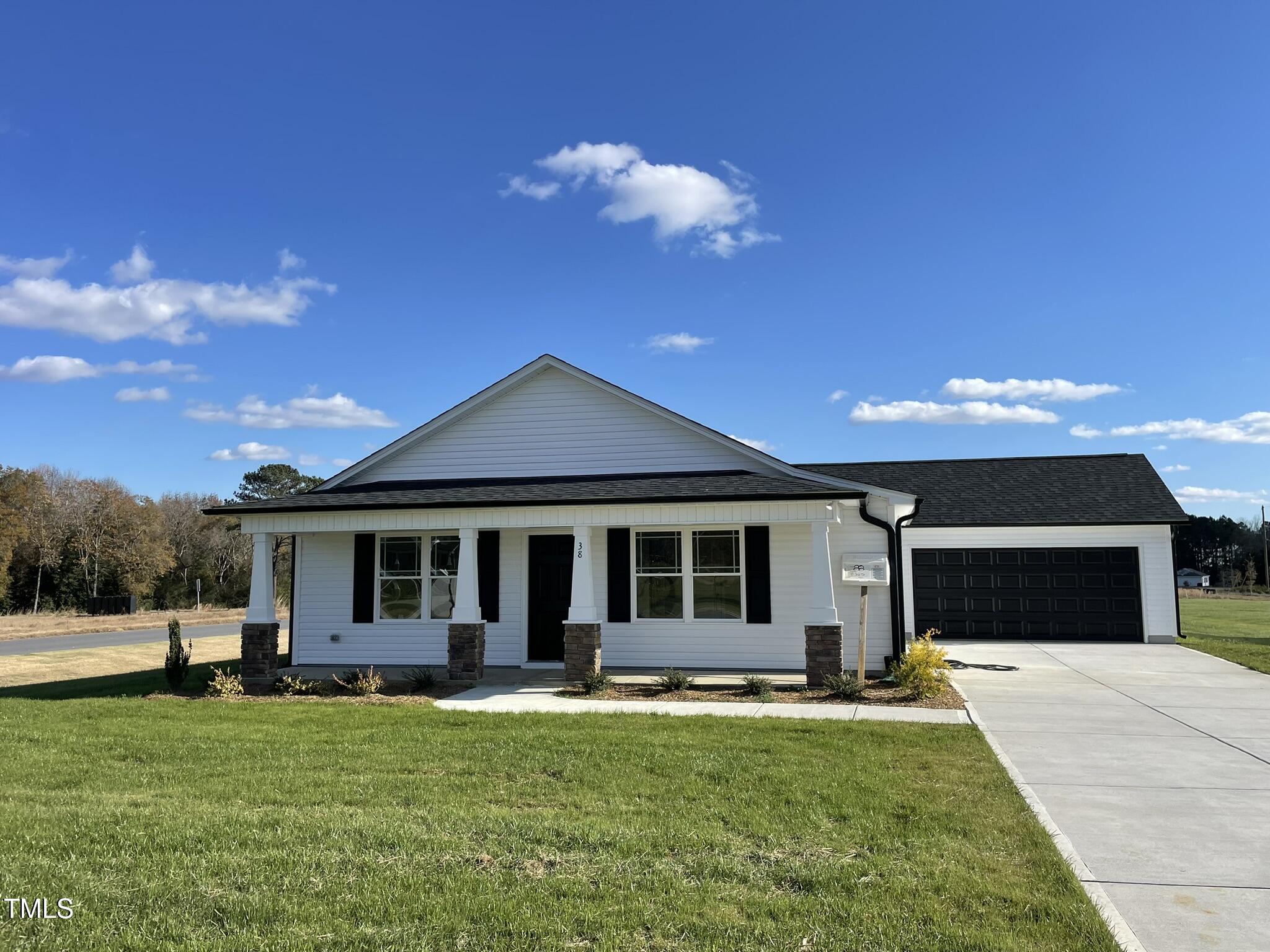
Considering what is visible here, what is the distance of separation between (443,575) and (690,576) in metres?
4.46

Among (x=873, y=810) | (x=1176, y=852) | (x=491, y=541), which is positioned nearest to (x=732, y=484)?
(x=491, y=541)

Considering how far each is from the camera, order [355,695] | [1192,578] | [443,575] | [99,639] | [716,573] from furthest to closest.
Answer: [1192,578] → [99,639] → [443,575] → [716,573] → [355,695]

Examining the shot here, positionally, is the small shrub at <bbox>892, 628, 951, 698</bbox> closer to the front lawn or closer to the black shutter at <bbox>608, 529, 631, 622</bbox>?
the front lawn

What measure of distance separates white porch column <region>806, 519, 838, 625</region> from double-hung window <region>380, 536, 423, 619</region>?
23.2 ft

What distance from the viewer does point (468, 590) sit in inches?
524

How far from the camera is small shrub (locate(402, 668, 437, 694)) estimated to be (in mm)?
12641

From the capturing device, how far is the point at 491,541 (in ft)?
49.8

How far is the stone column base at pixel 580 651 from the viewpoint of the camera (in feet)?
41.8

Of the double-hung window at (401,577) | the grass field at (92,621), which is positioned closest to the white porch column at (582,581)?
the double-hung window at (401,577)

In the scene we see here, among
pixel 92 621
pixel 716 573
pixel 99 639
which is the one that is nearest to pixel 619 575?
pixel 716 573

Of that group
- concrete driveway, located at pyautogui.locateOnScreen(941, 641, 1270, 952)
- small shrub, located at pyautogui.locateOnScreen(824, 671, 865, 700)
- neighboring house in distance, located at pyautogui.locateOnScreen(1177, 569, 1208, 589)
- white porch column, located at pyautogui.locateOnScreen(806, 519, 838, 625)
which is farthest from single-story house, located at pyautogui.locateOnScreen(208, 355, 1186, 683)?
neighboring house in distance, located at pyautogui.locateOnScreen(1177, 569, 1208, 589)

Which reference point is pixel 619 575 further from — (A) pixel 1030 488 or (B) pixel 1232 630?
(B) pixel 1232 630

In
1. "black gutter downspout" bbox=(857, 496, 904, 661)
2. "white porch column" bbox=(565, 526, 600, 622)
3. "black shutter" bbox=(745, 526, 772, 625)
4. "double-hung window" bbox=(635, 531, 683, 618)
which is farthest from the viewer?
"double-hung window" bbox=(635, 531, 683, 618)

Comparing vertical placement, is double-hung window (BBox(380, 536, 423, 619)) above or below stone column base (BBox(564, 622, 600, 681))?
above
